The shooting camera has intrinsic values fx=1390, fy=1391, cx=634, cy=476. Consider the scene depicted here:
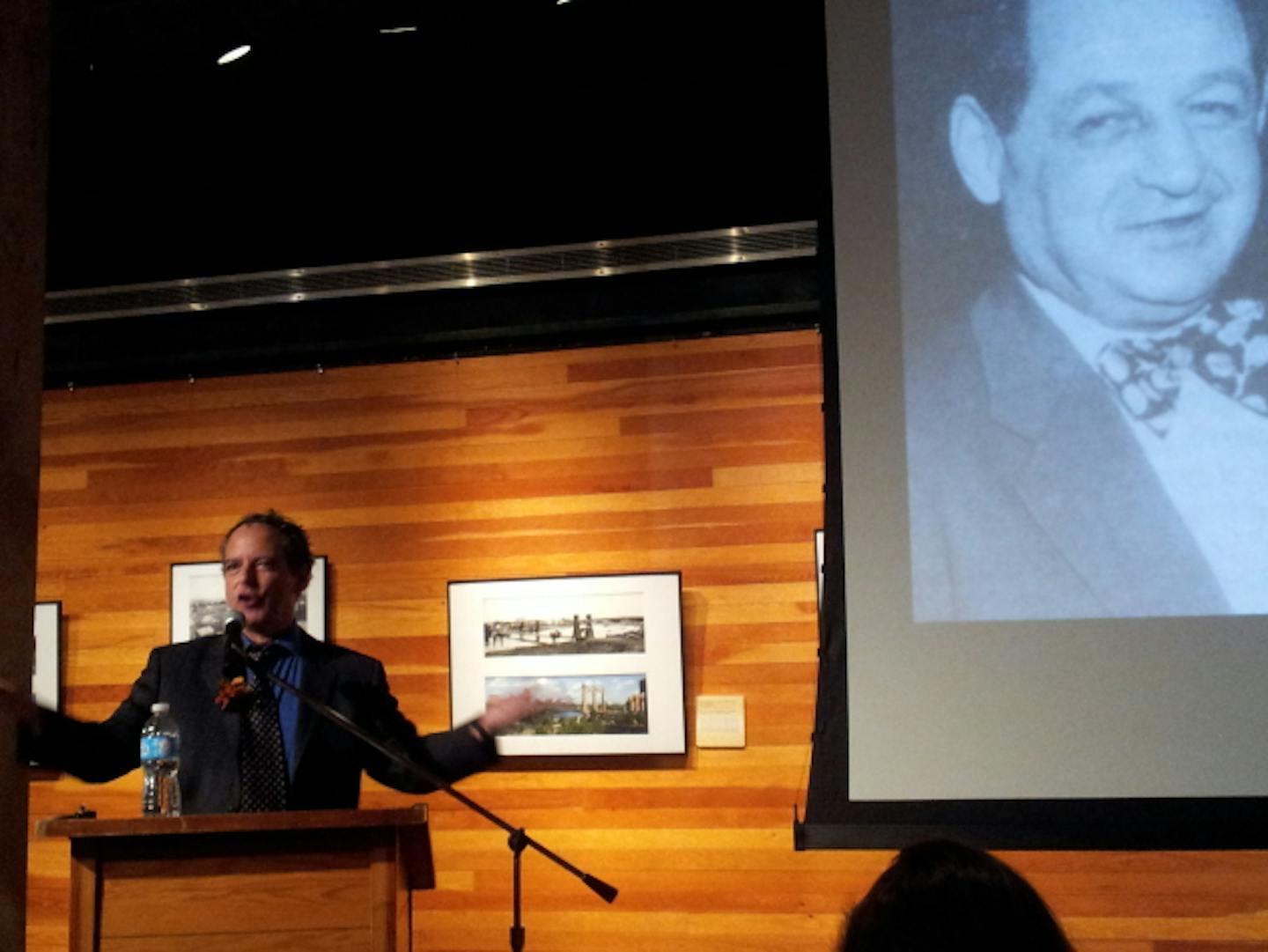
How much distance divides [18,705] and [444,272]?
133 inches

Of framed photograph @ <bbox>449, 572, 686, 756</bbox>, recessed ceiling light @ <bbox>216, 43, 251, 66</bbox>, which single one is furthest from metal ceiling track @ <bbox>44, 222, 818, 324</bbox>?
framed photograph @ <bbox>449, 572, 686, 756</bbox>

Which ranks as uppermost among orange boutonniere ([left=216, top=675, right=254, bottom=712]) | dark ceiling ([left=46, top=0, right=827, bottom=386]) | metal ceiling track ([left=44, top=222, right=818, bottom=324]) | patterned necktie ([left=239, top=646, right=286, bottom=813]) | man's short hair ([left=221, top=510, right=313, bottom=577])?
dark ceiling ([left=46, top=0, right=827, bottom=386])

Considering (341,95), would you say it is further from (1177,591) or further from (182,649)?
(1177,591)

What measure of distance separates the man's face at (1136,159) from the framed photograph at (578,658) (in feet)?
8.29

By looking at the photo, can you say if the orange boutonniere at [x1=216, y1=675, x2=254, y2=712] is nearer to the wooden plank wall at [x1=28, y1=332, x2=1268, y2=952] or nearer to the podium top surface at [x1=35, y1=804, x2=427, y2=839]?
the podium top surface at [x1=35, y1=804, x2=427, y2=839]

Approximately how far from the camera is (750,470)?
5.14 m

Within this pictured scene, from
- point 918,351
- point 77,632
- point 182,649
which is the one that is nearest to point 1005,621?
point 918,351

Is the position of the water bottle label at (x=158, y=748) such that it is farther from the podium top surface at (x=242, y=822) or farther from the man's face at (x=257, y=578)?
the podium top surface at (x=242, y=822)

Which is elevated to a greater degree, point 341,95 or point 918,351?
point 341,95

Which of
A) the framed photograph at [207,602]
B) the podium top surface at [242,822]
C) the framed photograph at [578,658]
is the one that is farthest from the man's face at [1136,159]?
the framed photograph at [207,602]

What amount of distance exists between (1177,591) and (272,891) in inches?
74.4

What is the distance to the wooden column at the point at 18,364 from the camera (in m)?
2.28

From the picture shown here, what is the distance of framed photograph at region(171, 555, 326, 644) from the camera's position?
538cm

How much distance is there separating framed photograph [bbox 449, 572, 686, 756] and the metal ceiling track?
1159mm
